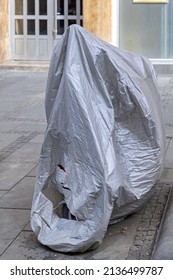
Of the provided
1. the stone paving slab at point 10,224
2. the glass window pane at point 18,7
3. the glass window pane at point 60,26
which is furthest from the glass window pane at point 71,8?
the stone paving slab at point 10,224

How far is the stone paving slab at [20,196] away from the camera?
6.34 meters

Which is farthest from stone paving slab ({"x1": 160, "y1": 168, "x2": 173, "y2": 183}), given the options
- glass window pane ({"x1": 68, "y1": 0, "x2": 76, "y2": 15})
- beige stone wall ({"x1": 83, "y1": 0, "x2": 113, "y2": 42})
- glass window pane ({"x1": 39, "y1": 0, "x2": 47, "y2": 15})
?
glass window pane ({"x1": 39, "y1": 0, "x2": 47, "y2": 15})

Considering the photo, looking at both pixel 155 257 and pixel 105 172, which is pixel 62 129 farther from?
pixel 155 257

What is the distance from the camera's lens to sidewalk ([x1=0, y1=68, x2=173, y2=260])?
17.1ft

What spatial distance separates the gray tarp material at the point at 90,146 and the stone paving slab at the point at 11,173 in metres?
1.55

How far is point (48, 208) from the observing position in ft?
17.9

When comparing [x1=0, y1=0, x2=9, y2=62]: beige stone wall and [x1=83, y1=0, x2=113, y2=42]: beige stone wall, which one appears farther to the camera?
[x1=0, y1=0, x2=9, y2=62]: beige stone wall

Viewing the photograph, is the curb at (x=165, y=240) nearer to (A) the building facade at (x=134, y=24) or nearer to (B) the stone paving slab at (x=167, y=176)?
(B) the stone paving slab at (x=167, y=176)

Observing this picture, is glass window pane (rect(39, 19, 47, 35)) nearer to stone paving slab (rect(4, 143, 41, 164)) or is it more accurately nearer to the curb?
stone paving slab (rect(4, 143, 41, 164))

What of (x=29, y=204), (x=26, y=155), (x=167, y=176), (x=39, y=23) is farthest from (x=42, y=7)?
Answer: (x=29, y=204)

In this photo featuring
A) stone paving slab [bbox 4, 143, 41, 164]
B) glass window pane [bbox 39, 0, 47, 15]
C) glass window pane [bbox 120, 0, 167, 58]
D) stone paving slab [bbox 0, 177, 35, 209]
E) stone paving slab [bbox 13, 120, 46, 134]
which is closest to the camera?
stone paving slab [bbox 0, 177, 35, 209]

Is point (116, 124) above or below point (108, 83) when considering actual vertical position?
below
